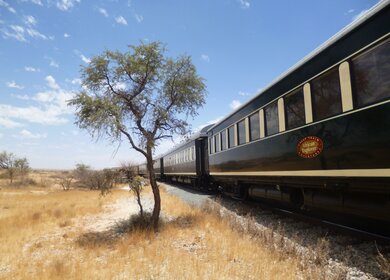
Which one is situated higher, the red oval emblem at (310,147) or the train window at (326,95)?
the train window at (326,95)

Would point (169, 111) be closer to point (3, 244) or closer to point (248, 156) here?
point (248, 156)

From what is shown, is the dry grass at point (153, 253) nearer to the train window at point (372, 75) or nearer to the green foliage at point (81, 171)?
the train window at point (372, 75)

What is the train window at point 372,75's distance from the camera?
459cm

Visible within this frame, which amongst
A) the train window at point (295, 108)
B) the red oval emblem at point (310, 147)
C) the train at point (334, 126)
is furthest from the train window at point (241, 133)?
the red oval emblem at point (310, 147)

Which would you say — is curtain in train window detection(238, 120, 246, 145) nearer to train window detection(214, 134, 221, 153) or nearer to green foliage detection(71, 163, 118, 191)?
train window detection(214, 134, 221, 153)

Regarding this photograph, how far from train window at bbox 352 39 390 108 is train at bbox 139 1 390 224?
0.5 inches

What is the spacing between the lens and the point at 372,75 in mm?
4809

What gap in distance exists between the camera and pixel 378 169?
466cm

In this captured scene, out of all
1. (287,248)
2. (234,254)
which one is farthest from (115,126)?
(287,248)

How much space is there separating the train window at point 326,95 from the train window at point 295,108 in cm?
45

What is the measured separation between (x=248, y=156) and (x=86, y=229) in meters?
6.62

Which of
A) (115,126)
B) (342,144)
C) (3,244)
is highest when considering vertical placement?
(115,126)

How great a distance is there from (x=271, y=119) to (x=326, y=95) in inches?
98.3

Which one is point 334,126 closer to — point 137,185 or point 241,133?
point 241,133
